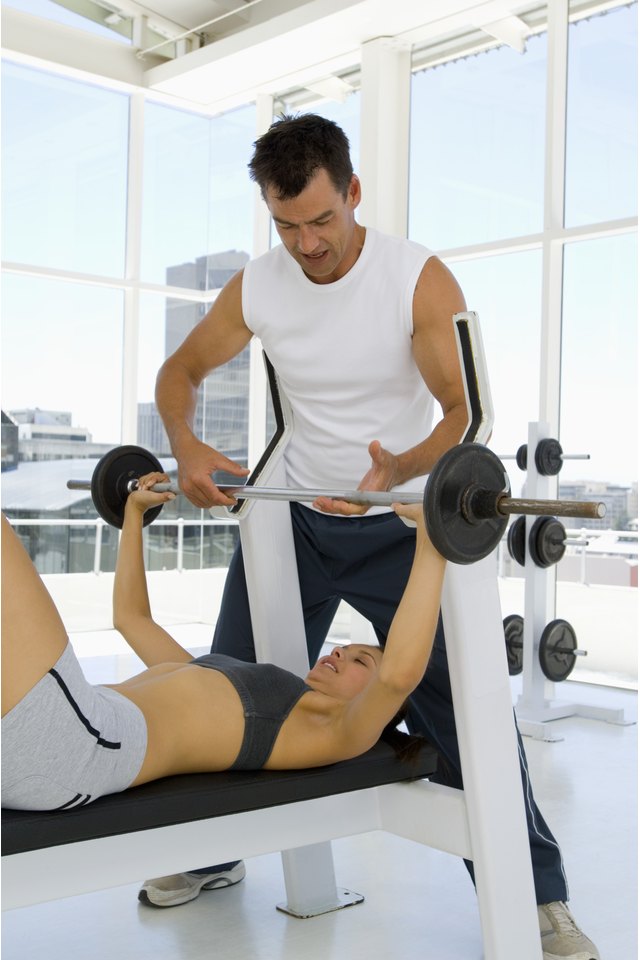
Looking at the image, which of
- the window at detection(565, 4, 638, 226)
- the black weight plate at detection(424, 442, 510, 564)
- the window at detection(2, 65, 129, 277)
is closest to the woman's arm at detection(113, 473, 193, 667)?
the black weight plate at detection(424, 442, 510, 564)

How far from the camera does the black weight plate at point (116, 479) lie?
217 cm

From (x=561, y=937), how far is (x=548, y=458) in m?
2.34

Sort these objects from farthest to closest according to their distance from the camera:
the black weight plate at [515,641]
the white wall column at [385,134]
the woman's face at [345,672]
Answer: the white wall column at [385,134] < the black weight plate at [515,641] < the woman's face at [345,672]

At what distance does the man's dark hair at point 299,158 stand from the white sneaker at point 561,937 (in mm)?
1429

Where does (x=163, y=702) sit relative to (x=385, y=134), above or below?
below

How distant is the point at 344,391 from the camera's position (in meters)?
2.12

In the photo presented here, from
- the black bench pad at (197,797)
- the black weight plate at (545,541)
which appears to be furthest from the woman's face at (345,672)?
the black weight plate at (545,541)

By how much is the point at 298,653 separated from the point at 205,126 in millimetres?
5711

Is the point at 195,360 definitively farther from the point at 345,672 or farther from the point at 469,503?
the point at 469,503

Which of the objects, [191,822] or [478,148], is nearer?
[191,822]

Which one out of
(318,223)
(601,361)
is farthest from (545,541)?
(318,223)

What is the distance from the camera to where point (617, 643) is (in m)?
5.00

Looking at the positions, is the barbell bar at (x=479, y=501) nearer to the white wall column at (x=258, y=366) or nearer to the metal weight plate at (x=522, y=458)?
the metal weight plate at (x=522, y=458)

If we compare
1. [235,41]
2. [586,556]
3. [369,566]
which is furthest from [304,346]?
[235,41]
